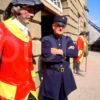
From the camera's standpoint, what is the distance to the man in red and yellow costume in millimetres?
3262

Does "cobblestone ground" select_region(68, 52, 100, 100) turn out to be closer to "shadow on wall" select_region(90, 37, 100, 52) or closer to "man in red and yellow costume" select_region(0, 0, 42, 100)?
"man in red and yellow costume" select_region(0, 0, 42, 100)

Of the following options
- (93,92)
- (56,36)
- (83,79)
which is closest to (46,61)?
(56,36)

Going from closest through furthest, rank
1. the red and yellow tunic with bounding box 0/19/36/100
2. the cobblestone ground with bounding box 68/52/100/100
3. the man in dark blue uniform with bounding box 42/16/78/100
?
the red and yellow tunic with bounding box 0/19/36/100, the man in dark blue uniform with bounding box 42/16/78/100, the cobblestone ground with bounding box 68/52/100/100

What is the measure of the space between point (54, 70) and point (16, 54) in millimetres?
1749

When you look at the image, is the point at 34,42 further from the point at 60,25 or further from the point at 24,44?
the point at 24,44

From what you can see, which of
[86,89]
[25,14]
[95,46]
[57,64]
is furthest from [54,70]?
[95,46]

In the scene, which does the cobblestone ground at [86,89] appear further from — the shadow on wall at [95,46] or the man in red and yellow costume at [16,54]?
the shadow on wall at [95,46]

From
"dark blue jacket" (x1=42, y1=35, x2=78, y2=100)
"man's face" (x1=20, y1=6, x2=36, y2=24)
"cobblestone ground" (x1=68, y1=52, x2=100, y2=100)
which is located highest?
"man's face" (x1=20, y1=6, x2=36, y2=24)

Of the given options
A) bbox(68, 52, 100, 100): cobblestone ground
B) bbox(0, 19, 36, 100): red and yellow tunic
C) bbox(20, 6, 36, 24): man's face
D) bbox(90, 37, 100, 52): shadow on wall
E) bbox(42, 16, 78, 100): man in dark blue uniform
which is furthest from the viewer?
bbox(90, 37, 100, 52): shadow on wall

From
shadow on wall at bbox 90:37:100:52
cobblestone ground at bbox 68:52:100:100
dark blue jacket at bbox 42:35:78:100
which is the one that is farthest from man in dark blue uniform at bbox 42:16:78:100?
shadow on wall at bbox 90:37:100:52

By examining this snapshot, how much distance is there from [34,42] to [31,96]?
8.35 ft

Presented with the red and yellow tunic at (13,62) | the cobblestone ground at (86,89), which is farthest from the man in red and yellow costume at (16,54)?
the cobblestone ground at (86,89)

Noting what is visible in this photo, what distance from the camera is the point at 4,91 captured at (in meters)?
3.29

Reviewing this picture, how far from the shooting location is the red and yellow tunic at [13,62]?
3254 mm
